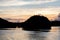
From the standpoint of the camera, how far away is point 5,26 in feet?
518

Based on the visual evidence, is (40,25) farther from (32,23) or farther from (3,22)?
(3,22)

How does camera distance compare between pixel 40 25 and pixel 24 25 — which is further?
pixel 24 25

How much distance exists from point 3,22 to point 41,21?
78.8 ft

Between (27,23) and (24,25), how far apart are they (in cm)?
341

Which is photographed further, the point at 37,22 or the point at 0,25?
the point at 0,25

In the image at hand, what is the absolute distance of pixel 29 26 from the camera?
144750 millimetres

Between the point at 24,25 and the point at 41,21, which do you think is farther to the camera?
the point at 24,25

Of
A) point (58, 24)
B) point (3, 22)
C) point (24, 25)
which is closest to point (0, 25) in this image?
point (3, 22)

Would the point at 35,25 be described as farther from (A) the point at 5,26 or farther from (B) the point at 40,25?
(A) the point at 5,26

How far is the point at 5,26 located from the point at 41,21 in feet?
89.9

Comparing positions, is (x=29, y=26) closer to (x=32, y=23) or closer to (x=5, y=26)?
(x=32, y=23)

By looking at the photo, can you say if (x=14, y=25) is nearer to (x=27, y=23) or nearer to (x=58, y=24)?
(x=27, y=23)

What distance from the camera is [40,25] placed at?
139 meters

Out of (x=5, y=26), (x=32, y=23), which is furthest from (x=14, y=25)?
(x=32, y=23)
